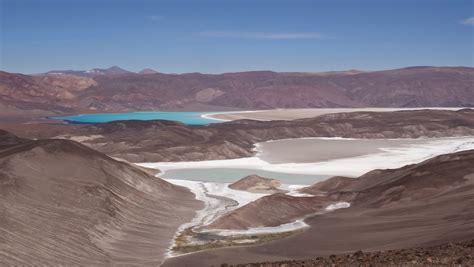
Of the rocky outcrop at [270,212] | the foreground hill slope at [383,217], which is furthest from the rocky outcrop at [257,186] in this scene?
the rocky outcrop at [270,212]

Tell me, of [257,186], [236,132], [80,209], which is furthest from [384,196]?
[236,132]

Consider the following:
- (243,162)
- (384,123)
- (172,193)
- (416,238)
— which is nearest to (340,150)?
(243,162)

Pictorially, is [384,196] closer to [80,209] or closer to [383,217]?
[383,217]

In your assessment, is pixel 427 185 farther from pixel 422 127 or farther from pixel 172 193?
pixel 422 127

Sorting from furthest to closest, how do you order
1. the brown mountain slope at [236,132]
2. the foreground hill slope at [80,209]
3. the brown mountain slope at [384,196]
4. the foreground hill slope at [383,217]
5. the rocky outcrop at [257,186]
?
the brown mountain slope at [236,132]
the rocky outcrop at [257,186]
the brown mountain slope at [384,196]
the foreground hill slope at [383,217]
the foreground hill slope at [80,209]

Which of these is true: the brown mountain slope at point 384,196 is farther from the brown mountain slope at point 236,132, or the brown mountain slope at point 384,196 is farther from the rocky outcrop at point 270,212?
the brown mountain slope at point 236,132

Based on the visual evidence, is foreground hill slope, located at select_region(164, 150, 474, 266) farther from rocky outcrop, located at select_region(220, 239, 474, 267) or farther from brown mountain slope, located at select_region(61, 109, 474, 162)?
brown mountain slope, located at select_region(61, 109, 474, 162)

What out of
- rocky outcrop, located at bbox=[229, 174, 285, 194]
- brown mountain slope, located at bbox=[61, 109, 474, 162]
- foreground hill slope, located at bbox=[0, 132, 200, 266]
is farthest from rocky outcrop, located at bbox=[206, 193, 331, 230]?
brown mountain slope, located at bbox=[61, 109, 474, 162]
